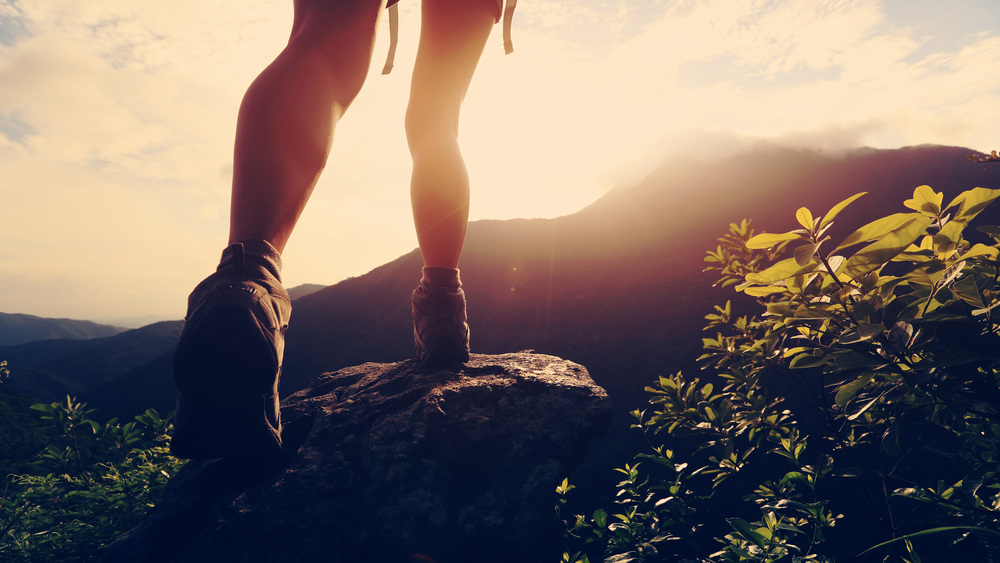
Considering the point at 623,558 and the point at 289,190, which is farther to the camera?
the point at 623,558

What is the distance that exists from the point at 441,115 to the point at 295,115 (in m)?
0.63

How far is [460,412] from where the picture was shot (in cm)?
151

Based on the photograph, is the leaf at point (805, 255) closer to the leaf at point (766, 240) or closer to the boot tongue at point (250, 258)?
the leaf at point (766, 240)

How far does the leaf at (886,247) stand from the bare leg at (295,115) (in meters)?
1.40

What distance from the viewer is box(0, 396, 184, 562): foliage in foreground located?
1.32 meters

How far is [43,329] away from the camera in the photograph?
21047mm

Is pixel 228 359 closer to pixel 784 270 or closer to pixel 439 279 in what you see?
pixel 439 279

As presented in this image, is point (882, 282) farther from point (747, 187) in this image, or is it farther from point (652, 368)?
point (747, 187)

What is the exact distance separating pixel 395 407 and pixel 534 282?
594 cm

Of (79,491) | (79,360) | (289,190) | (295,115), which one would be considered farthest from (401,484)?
(79,360)

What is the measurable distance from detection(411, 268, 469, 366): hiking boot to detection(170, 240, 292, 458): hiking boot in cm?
68

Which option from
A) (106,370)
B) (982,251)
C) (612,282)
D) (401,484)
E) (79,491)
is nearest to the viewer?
(982,251)

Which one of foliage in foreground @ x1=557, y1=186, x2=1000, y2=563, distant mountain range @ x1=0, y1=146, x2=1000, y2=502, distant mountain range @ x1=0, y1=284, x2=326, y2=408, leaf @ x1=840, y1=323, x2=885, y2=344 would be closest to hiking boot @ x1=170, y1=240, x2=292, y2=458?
foliage in foreground @ x1=557, y1=186, x2=1000, y2=563

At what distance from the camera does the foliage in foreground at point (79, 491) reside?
132 centimetres
